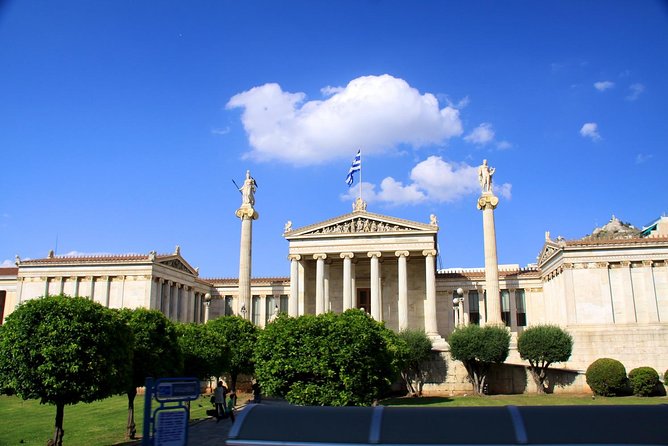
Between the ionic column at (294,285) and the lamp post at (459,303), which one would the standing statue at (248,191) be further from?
the lamp post at (459,303)

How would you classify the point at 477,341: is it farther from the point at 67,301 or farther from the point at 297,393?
the point at 67,301

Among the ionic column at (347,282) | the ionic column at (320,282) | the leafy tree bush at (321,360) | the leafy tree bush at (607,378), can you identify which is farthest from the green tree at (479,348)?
the ionic column at (320,282)

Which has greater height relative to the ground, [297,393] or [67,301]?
[67,301]

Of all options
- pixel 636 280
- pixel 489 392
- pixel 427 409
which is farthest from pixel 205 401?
pixel 636 280

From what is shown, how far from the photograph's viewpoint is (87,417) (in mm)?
30453

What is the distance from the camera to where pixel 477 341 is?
41.2 meters

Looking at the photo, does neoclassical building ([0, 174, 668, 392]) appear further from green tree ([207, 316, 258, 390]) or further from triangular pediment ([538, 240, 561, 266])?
green tree ([207, 316, 258, 390])

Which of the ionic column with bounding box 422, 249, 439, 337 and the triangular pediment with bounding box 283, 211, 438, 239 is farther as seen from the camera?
the triangular pediment with bounding box 283, 211, 438, 239

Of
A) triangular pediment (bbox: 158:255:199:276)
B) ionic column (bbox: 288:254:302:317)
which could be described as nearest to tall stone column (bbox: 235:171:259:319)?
ionic column (bbox: 288:254:302:317)

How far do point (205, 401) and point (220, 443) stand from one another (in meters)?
17.6

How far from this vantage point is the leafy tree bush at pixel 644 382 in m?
38.6

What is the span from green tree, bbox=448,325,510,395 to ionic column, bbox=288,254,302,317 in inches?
759

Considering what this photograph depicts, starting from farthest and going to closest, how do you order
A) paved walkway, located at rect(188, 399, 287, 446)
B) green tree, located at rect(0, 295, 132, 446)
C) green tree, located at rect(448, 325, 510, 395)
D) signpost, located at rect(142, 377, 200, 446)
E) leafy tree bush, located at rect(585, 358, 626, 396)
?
green tree, located at rect(448, 325, 510, 395) → leafy tree bush, located at rect(585, 358, 626, 396) → paved walkway, located at rect(188, 399, 287, 446) → green tree, located at rect(0, 295, 132, 446) → signpost, located at rect(142, 377, 200, 446)

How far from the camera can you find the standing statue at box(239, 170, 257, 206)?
56.6 m
